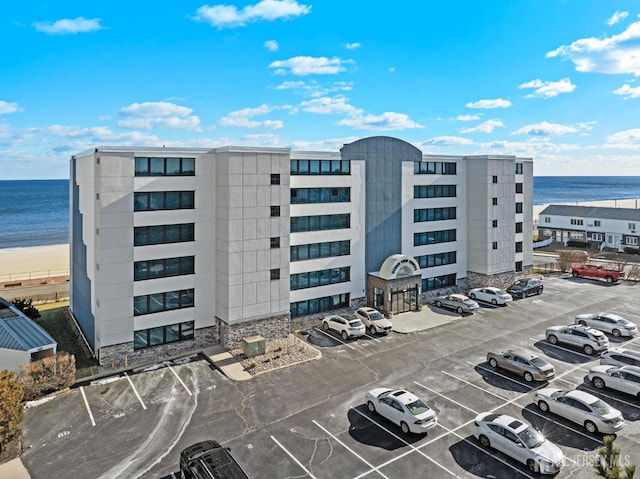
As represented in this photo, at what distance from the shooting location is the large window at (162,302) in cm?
3002

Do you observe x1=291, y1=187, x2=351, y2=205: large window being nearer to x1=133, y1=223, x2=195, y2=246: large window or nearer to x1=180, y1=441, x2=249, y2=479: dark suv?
x1=133, y1=223, x2=195, y2=246: large window

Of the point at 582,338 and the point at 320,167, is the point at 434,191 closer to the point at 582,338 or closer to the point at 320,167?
the point at 320,167

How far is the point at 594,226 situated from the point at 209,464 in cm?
7785

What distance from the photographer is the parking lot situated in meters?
19.0

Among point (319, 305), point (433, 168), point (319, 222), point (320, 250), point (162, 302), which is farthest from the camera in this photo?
point (433, 168)

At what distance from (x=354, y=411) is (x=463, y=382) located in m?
7.61

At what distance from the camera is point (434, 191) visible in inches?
1820

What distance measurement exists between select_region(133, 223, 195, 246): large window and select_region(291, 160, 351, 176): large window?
10.0m

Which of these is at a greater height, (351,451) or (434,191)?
(434,191)

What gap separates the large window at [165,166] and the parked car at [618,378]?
93.5 feet

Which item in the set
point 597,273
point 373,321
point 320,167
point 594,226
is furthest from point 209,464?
point 594,226

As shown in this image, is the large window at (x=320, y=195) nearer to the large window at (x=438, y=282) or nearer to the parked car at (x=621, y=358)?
the large window at (x=438, y=282)

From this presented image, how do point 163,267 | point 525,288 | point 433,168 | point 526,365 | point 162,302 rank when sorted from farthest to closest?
1. point 525,288
2. point 433,168
3. point 162,302
4. point 163,267
5. point 526,365

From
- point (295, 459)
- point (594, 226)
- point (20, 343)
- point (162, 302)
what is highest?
point (594, 226)
